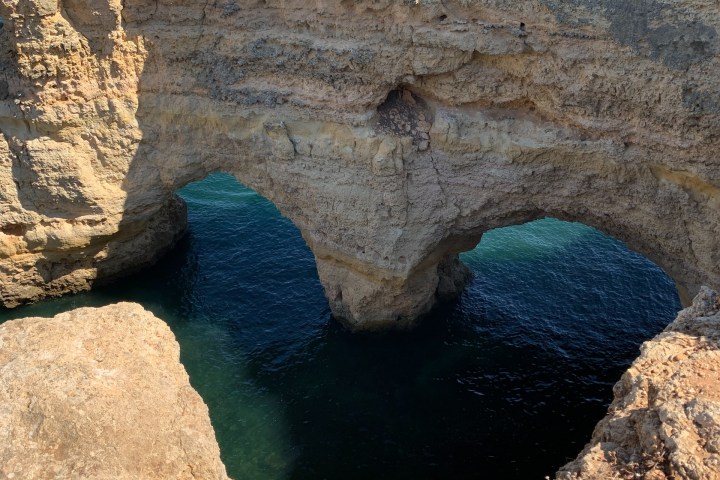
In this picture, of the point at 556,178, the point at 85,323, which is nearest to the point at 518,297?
the point at 556,178

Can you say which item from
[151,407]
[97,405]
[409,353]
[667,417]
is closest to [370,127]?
[409,353]

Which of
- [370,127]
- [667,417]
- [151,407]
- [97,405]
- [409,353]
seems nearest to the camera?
[667,417]

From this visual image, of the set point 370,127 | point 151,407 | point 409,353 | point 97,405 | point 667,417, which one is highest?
point 370,127

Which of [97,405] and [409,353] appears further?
[409,353]

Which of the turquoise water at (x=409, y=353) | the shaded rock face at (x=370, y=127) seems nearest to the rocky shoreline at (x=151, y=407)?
the turquoise water at (x=409, y=353)

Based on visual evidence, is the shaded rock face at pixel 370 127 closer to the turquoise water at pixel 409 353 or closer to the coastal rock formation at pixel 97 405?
the turquoise water at pixel 409 353

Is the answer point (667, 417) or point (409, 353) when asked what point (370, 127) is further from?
point (667, 417)
